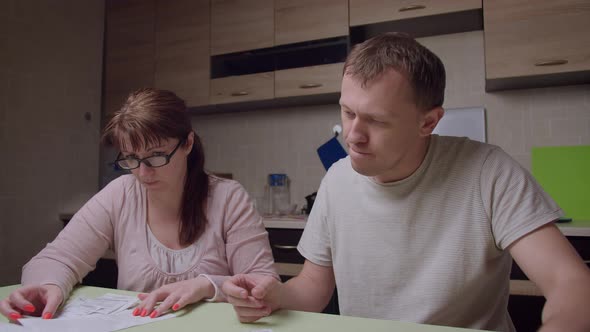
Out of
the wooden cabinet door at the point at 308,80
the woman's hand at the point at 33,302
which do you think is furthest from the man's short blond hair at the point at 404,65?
the wooden cabinet door at the point at 308,80

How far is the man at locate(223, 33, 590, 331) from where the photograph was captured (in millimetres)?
796

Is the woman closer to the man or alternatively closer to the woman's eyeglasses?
the woman's eyeglasses

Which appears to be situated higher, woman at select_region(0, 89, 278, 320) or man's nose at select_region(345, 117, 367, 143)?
man's nose at select_region(345, 117, 367, 143)

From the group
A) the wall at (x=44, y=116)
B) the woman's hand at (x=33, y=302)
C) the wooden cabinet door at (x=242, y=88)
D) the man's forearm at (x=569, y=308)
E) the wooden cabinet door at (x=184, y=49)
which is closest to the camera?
the man's forearm at (x=569, y=308)

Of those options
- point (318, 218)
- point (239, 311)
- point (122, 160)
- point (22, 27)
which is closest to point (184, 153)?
point (122, 160)

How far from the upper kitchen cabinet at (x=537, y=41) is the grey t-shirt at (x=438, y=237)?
1209 mm

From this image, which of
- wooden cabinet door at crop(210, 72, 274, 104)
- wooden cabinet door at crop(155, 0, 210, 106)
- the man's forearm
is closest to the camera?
the man's forearm

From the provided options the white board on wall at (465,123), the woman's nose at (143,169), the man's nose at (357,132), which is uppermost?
the white board on wall at (465,123)

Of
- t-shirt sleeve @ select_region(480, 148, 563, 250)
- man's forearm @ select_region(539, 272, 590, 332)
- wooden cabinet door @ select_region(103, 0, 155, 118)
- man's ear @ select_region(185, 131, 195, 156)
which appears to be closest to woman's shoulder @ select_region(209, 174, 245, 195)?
man's ear @ select_region(185, 131, 195, 156)

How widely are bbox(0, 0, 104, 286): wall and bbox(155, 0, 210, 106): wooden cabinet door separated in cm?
48

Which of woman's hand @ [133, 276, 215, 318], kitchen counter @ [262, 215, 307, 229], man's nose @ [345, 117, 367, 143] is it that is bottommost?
woman's hand @ [133, 276, 215, 318]

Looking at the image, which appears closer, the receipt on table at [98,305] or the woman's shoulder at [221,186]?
the receipt on table at [98,305]

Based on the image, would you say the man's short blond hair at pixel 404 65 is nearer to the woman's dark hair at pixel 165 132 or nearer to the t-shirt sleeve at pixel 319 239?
the t-shirt sleeve at pixel 319 239

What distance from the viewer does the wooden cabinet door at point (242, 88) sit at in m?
2.44
